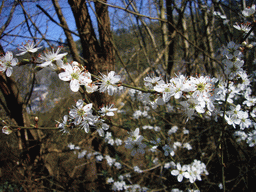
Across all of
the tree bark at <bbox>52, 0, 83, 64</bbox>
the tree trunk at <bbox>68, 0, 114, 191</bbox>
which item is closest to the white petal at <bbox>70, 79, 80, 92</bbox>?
the tree trunk at <bbox>68, 0, 114, 191</bbox>

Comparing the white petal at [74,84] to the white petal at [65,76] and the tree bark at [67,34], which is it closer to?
the white petal at [65,76]

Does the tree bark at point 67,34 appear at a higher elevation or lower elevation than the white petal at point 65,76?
higher

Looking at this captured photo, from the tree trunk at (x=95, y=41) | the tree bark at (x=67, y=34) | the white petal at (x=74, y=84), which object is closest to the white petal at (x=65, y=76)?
the white petal at (x=74, y=84)

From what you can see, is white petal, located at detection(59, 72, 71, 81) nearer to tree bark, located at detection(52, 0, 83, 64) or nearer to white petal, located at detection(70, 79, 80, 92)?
white petal, located at detection(70, 79, 80, 92)

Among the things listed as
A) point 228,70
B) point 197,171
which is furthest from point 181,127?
point 228,70

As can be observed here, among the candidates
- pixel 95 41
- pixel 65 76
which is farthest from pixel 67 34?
pixel 65 76

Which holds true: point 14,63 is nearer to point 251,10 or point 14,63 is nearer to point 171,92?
point 171,92

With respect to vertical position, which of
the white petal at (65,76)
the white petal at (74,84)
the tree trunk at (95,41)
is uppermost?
the tree trunk at (95,41)

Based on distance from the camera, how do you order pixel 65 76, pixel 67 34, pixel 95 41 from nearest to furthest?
1. pixel 65 76
2. pixel 95 41
3. pixel 67 34

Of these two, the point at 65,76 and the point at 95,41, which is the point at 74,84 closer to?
the point at 65,76

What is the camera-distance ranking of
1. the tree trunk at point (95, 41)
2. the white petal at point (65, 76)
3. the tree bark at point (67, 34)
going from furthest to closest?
the tree bark at point (67, 34) < the tree trunk at point (95, 41) < the white petal at point (65, 76)

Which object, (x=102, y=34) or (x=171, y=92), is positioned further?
(x=102, y=34)
